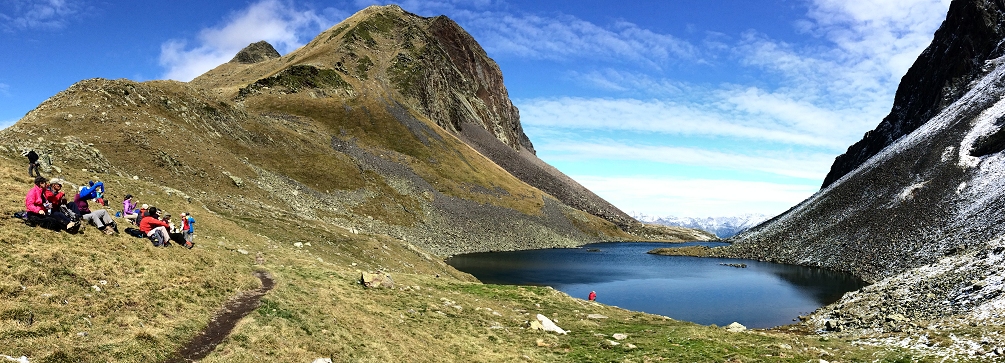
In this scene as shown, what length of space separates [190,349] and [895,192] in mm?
132097

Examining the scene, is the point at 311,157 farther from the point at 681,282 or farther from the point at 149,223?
the point at 149,223

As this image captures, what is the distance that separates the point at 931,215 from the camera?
85750mm

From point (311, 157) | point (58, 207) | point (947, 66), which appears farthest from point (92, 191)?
point (947, 66)

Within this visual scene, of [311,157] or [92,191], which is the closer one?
[92,191]

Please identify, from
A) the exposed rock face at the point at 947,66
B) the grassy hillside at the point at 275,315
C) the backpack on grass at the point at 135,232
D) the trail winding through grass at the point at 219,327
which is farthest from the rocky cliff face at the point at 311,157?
the exposed rock face at the point at 947,66

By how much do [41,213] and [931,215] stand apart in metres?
118

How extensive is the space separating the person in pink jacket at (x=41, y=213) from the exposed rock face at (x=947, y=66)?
18760 centimetres

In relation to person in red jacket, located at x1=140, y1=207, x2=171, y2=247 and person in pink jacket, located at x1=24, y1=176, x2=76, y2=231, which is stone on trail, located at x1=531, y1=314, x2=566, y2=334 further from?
person in pink jacket, located at x1=24, y1=176, x2=76, y2=231

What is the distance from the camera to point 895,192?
104000mm

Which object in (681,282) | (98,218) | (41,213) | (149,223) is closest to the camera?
(41,213)

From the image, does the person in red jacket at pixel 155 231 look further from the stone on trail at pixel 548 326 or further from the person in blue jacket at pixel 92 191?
the stone on trail at pixel 548 326

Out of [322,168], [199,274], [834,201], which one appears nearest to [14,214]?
[199,274]

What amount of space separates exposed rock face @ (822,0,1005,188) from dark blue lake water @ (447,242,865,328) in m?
87.5

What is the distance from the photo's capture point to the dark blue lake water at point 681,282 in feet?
184
